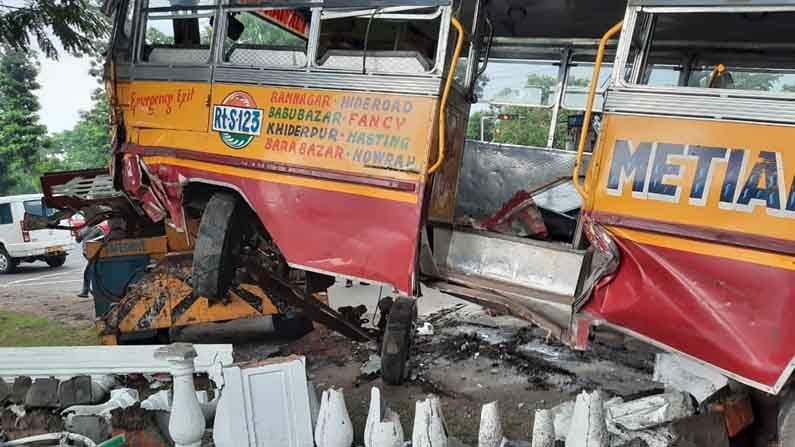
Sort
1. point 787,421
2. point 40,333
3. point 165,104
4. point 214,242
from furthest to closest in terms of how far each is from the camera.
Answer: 1. point 40,333
2. point 165,104
3. point 214,242
4. point 787,421

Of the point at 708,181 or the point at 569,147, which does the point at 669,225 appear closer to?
the point at 708,181

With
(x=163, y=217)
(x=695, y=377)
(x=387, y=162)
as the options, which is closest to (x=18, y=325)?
(x=163, y=217)

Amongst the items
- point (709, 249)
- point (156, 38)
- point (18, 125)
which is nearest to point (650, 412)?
point (709, 249)

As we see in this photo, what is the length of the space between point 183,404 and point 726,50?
17.9ft

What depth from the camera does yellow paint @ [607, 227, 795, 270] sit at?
2.49 meters

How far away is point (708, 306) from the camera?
2684 mm

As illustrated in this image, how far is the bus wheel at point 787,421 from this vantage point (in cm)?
268

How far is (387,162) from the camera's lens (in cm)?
326

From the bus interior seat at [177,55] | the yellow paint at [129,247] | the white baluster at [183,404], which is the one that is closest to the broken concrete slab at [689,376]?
the white baluster at [183,404]

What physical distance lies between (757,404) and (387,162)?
8.14 ft

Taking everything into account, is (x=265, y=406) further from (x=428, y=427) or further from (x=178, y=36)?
(x=178, y=36)

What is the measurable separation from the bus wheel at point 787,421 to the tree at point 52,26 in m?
8.41

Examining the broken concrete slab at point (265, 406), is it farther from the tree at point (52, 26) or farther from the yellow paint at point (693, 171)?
the tree at point (52, 26)

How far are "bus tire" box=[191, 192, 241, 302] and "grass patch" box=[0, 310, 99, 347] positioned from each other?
9.18ft
